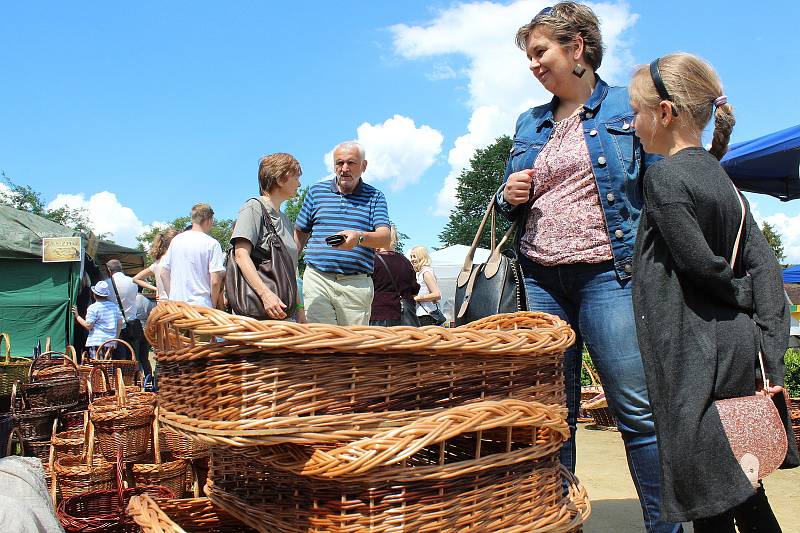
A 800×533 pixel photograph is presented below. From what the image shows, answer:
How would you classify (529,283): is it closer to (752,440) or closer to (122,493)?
(752,440)

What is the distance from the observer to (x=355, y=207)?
11.5ft

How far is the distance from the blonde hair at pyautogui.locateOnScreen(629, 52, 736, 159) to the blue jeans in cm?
55

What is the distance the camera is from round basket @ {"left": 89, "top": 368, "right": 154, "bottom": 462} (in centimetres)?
340

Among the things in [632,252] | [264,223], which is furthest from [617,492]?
[264,223]

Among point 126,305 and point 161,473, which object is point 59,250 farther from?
point 161,473

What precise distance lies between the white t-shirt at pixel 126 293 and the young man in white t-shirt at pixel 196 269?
329 centimetres

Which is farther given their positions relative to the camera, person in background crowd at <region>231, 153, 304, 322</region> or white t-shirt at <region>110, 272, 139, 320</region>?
white t-shirt at <region>110, 272, 139, 320</region>

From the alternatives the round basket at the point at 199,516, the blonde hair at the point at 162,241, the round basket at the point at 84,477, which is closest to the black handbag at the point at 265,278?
the round basket at the point at 84,477

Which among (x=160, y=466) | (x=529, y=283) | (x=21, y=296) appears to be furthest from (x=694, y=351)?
(x=21, y=296)

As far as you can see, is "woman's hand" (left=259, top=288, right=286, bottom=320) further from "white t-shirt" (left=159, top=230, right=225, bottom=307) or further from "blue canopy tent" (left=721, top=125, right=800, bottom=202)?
"blue canopy tent" (left=721, top=125, right=800, bottom=202)

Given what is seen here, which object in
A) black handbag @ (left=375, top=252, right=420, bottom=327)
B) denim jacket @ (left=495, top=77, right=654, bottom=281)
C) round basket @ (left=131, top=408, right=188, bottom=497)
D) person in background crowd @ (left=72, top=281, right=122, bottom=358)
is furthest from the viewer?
person in background crowd @ (left=72, top=281, right=122, bottom=358)

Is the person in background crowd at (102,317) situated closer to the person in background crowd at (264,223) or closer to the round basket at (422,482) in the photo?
the person in background crowd at (264,223)

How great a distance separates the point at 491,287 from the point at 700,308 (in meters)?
0.80

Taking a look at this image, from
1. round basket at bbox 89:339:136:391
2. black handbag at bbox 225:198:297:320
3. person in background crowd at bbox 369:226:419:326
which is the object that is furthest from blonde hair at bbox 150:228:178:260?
black handbag at bbox 225:198:297:320
